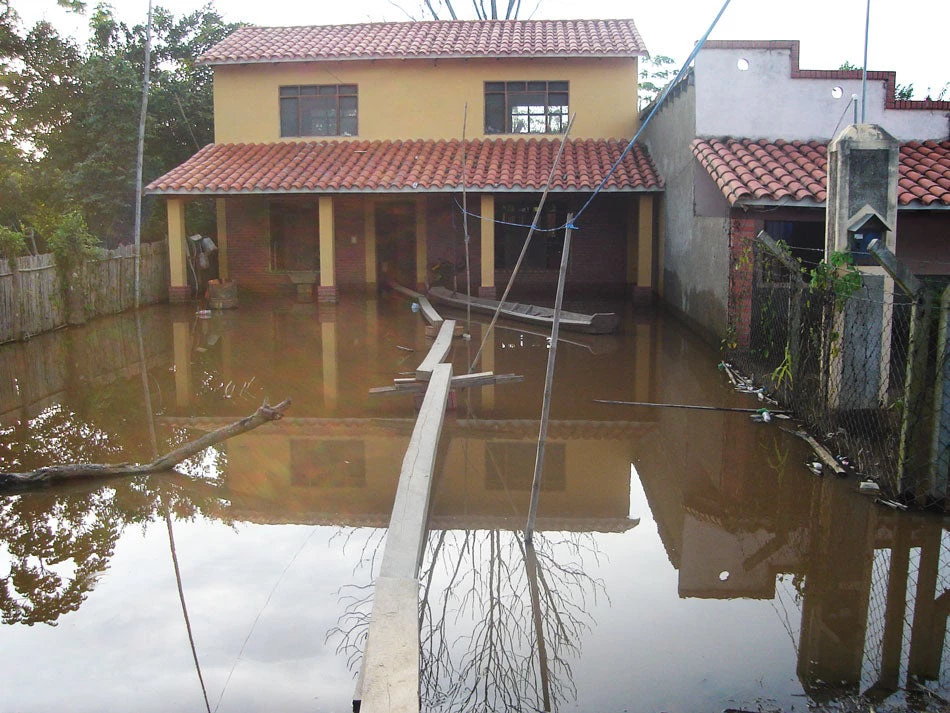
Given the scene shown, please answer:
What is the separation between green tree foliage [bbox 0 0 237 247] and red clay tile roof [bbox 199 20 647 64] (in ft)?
13.8

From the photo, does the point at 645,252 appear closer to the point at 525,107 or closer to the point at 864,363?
the point at 525,107

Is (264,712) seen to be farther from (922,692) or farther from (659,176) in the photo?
(659,176)

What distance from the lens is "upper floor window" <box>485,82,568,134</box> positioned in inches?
837

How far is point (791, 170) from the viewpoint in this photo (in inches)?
522

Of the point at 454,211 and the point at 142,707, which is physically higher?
the point at 454,211

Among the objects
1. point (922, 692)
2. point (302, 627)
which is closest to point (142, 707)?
point (302, 627)

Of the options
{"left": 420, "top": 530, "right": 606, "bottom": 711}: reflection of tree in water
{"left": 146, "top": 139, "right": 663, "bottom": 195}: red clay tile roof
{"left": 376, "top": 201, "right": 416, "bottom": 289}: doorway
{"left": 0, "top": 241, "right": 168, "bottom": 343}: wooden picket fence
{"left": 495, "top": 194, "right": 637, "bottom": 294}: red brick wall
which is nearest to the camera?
{"left": 420, "top": 530, "right": 606, "bottom": 711}: reflection of tree in water

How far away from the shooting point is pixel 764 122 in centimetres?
1466

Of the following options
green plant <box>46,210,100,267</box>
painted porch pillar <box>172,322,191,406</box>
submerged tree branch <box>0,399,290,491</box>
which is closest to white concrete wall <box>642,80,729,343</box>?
painted porch pillar <box>172,322,191,406</box>

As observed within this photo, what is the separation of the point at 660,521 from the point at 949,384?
2163 millimetres

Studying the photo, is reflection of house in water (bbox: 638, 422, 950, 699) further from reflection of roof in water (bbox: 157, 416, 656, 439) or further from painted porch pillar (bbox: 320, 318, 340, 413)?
painted porch pillar (bbox: 320, 318, 340, 413)

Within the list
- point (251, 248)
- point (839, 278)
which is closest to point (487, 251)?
point (251, 248)

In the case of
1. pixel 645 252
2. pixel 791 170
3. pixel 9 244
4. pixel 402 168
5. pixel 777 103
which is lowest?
pixel 645 252

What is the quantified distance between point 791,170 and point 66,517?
425 inches
